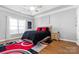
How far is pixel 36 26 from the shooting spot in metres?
1.28

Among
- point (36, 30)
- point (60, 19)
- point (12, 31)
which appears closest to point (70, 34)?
point (60, 19)

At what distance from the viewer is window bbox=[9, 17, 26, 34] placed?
3.72 ft

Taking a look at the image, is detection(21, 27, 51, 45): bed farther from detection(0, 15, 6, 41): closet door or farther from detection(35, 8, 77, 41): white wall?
detection(0, 15, 6, 41): closet door

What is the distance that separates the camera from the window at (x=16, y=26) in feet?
3.72

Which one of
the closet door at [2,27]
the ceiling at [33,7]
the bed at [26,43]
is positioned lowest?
the bed at [26,43]

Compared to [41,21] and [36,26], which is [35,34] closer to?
[36,26]

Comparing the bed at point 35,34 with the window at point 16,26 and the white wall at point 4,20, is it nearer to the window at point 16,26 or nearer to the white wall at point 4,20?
the window at point 16,26

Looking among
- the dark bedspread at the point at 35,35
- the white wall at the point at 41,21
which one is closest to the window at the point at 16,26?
the dark bedspread at the point at 35,35

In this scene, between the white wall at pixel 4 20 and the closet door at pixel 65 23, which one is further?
the closet door at pixel 65 23

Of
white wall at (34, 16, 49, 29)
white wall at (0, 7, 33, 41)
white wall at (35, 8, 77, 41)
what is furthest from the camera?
white wall at (34, 16, 49, 29)

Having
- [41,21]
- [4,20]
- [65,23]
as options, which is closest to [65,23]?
[65,23]

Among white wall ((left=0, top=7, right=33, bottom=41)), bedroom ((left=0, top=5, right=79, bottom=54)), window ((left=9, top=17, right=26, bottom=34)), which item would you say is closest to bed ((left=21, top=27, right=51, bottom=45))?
bedroom ((left=0, top=5, right=79, bottom=54))

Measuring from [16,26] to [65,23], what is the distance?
926 mm

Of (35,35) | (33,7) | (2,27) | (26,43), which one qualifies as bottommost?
(26,43)
